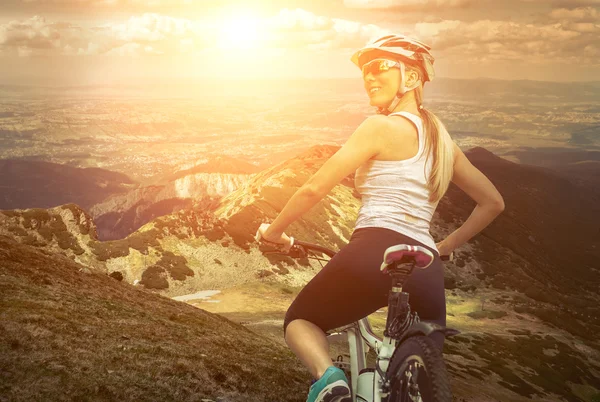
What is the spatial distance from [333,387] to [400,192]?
7.10 ft

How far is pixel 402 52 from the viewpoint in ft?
18.4

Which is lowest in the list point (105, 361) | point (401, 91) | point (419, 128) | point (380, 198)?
point (105, 361)

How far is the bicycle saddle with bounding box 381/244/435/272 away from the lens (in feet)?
15.9

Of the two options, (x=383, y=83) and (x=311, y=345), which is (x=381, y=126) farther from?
(x=311, y=345)

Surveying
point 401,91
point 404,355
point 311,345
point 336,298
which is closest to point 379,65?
point 401,91

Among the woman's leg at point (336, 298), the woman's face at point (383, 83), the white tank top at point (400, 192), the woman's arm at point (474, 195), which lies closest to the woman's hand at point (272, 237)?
the woman's leg at point (336, 298)

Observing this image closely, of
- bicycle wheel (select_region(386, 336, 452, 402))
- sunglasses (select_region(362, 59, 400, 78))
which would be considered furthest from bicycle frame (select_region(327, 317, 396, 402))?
sunglasses (select_region(362, 59, 400, 78))

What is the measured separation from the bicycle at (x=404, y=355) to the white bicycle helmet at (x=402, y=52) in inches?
72.6

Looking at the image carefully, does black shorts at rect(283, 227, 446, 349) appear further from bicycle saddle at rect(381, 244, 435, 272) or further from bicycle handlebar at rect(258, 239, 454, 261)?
bicycle handlebar at rect(258, 239, 454, 261)

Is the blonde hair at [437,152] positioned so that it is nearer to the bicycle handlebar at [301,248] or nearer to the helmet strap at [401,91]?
the helmet strap at [401,91]

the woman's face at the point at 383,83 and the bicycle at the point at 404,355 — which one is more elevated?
the woman's face at the point at 383,83

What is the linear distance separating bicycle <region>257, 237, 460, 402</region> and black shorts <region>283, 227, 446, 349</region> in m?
0.15

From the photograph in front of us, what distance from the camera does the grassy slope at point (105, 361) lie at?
10086 mm

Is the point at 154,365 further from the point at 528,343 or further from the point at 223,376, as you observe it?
the point at 528,343
